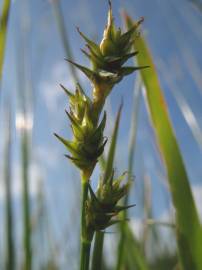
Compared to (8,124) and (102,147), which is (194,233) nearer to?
(102,147)

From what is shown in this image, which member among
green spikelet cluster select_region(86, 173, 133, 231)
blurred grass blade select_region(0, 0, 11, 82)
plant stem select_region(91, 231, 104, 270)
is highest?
blurred grass blade select_region(0, 0, 11, 82)

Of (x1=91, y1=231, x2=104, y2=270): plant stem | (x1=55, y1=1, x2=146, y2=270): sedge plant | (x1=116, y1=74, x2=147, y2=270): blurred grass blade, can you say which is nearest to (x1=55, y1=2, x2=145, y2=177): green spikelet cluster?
(x1=55, y1=1, x2=146, y2=270): sedge plant

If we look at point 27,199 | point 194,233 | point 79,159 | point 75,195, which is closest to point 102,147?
point 79,159

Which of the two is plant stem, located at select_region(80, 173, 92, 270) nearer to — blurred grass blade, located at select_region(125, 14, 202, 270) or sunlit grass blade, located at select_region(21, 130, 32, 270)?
blurred grass blade, located at select_region(125, 14, 202, 270)

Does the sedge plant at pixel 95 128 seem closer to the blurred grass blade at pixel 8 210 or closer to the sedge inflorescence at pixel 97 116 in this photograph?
the sedge inflorescence at pixel 97 116

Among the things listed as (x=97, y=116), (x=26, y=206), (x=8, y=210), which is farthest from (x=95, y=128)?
(x=8, y=210)

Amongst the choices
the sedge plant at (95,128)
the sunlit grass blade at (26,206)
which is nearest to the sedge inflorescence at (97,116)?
the sedge plant at (95,128)
